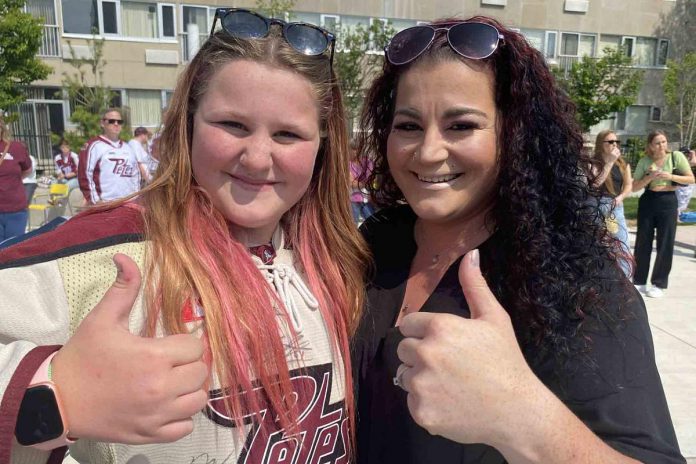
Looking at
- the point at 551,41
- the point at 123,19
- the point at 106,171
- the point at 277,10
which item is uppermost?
the point at 123,19

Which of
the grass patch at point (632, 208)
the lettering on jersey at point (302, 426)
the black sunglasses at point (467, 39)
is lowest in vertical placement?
the grass patch at point (632, 208)

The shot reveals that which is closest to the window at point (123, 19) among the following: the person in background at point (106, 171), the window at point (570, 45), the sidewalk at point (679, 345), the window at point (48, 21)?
the window at point (48, 21)

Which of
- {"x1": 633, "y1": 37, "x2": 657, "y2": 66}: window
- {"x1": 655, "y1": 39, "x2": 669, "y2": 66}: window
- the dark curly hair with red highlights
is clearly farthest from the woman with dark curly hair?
{"x1": 655, "y1": 39, "x2": 669, "y2": 66}: window

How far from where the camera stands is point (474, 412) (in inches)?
41.8

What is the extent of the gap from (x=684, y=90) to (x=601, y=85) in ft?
16.2

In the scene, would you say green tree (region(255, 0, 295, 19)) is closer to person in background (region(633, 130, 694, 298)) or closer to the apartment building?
the apartment building

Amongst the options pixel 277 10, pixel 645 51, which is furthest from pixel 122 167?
pixel 645 51

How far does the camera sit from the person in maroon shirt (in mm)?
5902

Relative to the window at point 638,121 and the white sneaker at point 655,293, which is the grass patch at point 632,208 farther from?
the window at point 638,121

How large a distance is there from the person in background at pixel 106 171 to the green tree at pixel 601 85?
15.7m

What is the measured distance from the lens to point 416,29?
1601mm

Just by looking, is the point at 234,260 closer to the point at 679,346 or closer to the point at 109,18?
the point at 679,346

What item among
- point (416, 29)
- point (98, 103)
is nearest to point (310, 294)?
point (416, 29)

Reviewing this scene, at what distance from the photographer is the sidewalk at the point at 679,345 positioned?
3.51 metres
